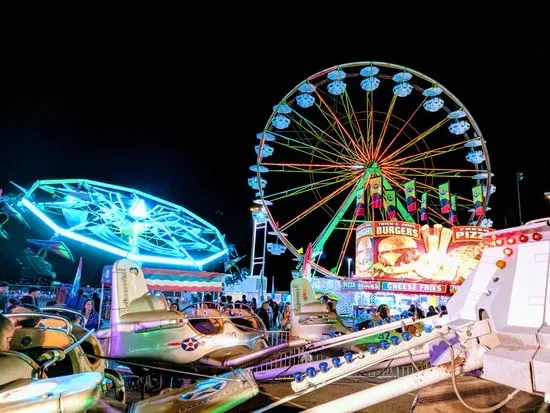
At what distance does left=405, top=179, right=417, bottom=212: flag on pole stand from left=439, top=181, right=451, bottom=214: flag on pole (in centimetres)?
167

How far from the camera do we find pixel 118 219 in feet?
75.2

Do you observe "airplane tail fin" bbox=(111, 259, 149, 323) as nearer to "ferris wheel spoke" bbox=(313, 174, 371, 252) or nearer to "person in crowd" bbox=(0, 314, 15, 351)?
"person in crowd" bbox=(0, 314, 15, 351)

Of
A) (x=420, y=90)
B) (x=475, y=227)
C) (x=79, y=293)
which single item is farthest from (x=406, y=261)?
(x=79, y=293)

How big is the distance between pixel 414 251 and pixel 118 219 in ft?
52.1

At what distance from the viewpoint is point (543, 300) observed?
323cm

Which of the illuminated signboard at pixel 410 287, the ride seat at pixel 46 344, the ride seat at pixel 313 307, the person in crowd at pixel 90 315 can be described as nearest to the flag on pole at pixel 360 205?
the illuminated signboard at pixel 410 287

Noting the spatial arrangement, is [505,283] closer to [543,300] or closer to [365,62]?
[543,300]

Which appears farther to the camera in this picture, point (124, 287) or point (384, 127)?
point (384, 127)

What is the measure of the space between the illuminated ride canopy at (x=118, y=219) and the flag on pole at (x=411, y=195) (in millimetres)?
11856

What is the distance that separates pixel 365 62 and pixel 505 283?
20.8m

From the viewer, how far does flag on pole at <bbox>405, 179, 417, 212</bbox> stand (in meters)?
22.4

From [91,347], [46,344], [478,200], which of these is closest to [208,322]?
[91,347]

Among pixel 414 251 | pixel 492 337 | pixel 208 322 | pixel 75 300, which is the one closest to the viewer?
pixel 492 337

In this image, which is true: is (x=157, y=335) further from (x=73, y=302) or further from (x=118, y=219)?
(x=118, y=219)
